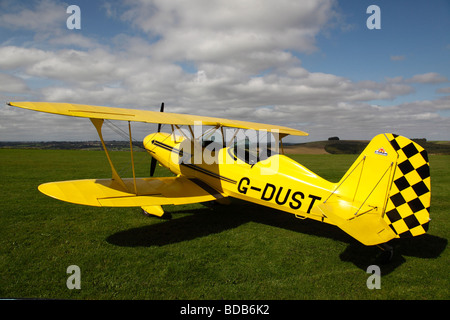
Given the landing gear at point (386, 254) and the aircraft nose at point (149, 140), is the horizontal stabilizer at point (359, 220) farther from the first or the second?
the aircraft nose at point (149, 140)

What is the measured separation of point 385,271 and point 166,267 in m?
3.32

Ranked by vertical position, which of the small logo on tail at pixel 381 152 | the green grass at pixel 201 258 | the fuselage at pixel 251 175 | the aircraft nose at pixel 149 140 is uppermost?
the aircraft nose at pixel 149 140

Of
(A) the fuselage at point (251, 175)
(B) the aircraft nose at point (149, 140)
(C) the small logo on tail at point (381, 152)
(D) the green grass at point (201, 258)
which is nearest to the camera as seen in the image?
(D) the green grass at point (201, 258)

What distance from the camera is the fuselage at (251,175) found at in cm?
452

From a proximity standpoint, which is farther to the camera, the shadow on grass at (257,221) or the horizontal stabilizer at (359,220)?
the shadow on grass at (257,221)

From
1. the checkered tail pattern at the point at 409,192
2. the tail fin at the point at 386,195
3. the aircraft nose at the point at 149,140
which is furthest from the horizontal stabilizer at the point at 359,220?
the aircraft nose at the point at 149,140

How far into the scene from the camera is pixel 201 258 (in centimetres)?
404

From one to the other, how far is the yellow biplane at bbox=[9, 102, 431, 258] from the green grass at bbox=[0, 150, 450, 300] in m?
0.66

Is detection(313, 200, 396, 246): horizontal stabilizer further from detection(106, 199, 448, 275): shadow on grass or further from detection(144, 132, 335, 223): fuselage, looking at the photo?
detection(106, 199, 448, 275): shadow on grass

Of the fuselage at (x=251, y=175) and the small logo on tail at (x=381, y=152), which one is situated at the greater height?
the small logo on tail at (x=381, y=152)

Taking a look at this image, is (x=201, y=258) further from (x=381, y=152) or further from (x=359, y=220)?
(x=381, y=152)

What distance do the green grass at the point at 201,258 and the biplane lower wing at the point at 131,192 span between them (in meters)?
0.67

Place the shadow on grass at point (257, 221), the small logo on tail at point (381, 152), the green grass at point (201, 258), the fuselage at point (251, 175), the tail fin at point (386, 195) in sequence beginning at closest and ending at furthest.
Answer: the green grass at point (201, 258) < the tail fin at point (386, 195) < the small logo on tail at point (381, 152) < the shadow on grass at point (257, 221) < the fuselage at point (251, 175)

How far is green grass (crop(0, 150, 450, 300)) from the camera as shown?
3.20 metres
